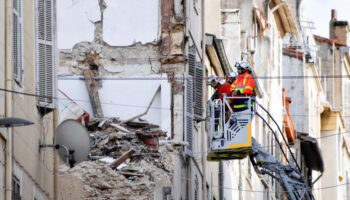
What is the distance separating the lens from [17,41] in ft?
62.9

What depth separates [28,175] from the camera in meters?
19.6

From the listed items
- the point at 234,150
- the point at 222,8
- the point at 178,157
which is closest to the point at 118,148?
the point at 178,157

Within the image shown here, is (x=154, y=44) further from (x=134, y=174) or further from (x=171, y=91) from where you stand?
(x=134, y=174)

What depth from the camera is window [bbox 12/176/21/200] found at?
18391mm

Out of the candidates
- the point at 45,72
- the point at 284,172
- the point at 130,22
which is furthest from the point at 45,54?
the point at 130,22

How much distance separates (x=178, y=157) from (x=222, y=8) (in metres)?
12.5

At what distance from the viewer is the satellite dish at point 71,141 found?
2048cm

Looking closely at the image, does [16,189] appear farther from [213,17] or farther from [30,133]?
[213,17]

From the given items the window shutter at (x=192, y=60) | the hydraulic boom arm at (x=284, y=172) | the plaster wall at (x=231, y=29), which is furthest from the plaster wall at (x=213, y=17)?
the hydraulic boom arm at (x=284, y=172)

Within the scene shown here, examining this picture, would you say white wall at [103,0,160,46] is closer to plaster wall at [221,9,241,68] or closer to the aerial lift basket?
the aerial lift basket

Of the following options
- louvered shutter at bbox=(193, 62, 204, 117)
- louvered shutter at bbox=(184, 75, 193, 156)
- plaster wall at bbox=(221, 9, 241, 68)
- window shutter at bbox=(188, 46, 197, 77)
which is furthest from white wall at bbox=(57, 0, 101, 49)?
plaster wall at bbox=(221, 9, 241, 68)

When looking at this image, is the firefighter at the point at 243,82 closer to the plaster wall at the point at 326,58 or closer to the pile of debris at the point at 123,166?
the pile of debris at the point at 123,166

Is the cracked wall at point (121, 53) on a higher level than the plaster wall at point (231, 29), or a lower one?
lower

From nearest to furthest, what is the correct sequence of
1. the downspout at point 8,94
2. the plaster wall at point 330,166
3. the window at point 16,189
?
the downspout at point 8,94
the window at point 16,189
the plaster wall at point 330,166
